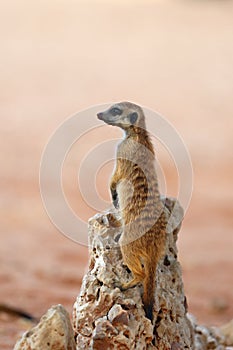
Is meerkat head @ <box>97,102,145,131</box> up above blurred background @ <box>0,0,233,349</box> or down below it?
below

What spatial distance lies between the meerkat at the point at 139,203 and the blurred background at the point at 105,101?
3.35 m

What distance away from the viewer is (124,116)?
3674 mm

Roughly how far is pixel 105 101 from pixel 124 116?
32.9 feet

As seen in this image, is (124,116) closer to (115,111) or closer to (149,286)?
(115,111)

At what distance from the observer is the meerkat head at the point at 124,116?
3.66 meters

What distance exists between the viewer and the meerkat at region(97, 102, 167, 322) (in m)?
3.57

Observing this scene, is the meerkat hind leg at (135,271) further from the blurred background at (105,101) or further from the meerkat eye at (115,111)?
the blurred background at (105,101)

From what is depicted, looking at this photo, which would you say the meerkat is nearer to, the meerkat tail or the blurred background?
the meerkat tail

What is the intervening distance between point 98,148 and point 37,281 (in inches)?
137

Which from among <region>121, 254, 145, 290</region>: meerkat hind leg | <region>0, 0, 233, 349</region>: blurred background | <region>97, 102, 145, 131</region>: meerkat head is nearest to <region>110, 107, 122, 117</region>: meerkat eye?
<region>97, 102, 145, 131</region>: meerkat head

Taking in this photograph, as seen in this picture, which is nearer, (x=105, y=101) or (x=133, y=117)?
(x=133, y=117)

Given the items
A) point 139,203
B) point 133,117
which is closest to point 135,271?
point 139,203

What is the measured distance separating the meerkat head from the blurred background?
11.3 ft

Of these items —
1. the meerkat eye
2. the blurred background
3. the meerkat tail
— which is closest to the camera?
the meerkat tail
